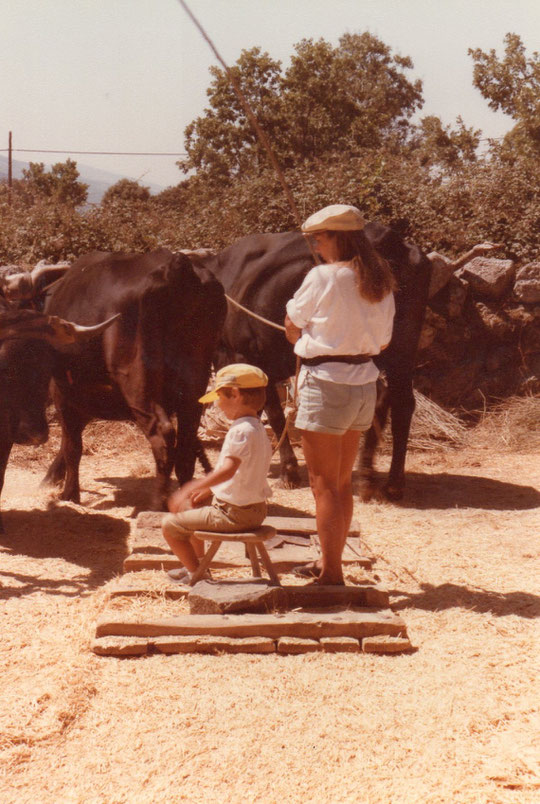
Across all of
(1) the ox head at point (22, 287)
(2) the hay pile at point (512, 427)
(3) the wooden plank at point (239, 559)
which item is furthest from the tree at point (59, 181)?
(3) the wooden plank at point (239, 559)

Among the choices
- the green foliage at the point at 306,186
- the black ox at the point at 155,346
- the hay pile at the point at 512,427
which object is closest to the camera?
the black ox at the point at 155,346

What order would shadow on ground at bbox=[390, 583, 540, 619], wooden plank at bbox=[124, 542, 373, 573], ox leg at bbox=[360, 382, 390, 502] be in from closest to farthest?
1. shadow on ground at bbox=[390, 583, 540, 619]
2. wooden plank at bbox=[124, 542, 373, 573]
3. ox leg at bbox=[360, 382, 390, 502]

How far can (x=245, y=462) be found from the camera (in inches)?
153

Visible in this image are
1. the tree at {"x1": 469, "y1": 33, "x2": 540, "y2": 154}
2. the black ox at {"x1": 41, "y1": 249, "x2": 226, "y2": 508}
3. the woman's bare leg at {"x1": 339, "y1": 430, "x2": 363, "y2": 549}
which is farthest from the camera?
the tree at {"x1": 469, "y1": 33, "x2": 540, "y2": 154}

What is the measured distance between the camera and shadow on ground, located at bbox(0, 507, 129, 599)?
4.87m

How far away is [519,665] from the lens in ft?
12.0

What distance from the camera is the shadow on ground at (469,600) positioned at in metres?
4.34

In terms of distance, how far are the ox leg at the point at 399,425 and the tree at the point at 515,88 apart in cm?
1105

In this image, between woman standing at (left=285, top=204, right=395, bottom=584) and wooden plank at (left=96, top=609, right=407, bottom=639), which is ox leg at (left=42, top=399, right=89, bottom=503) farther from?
woman standing at (left=285, top=204, right=395, bottom=584)

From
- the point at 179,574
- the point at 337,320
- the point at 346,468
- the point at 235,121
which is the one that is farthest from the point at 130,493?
the point at 235,121

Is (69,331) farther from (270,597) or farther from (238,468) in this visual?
(270,597)

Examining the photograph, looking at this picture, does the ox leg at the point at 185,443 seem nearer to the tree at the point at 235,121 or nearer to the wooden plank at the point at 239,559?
the wooden plank at the point at 239,559

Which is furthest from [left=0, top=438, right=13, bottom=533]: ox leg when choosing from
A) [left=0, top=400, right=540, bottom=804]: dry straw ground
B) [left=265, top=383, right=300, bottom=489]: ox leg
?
[left=265, top=383, right=300, bottom=489]: ox leg

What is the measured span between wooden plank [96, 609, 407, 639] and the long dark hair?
1.54 metres
